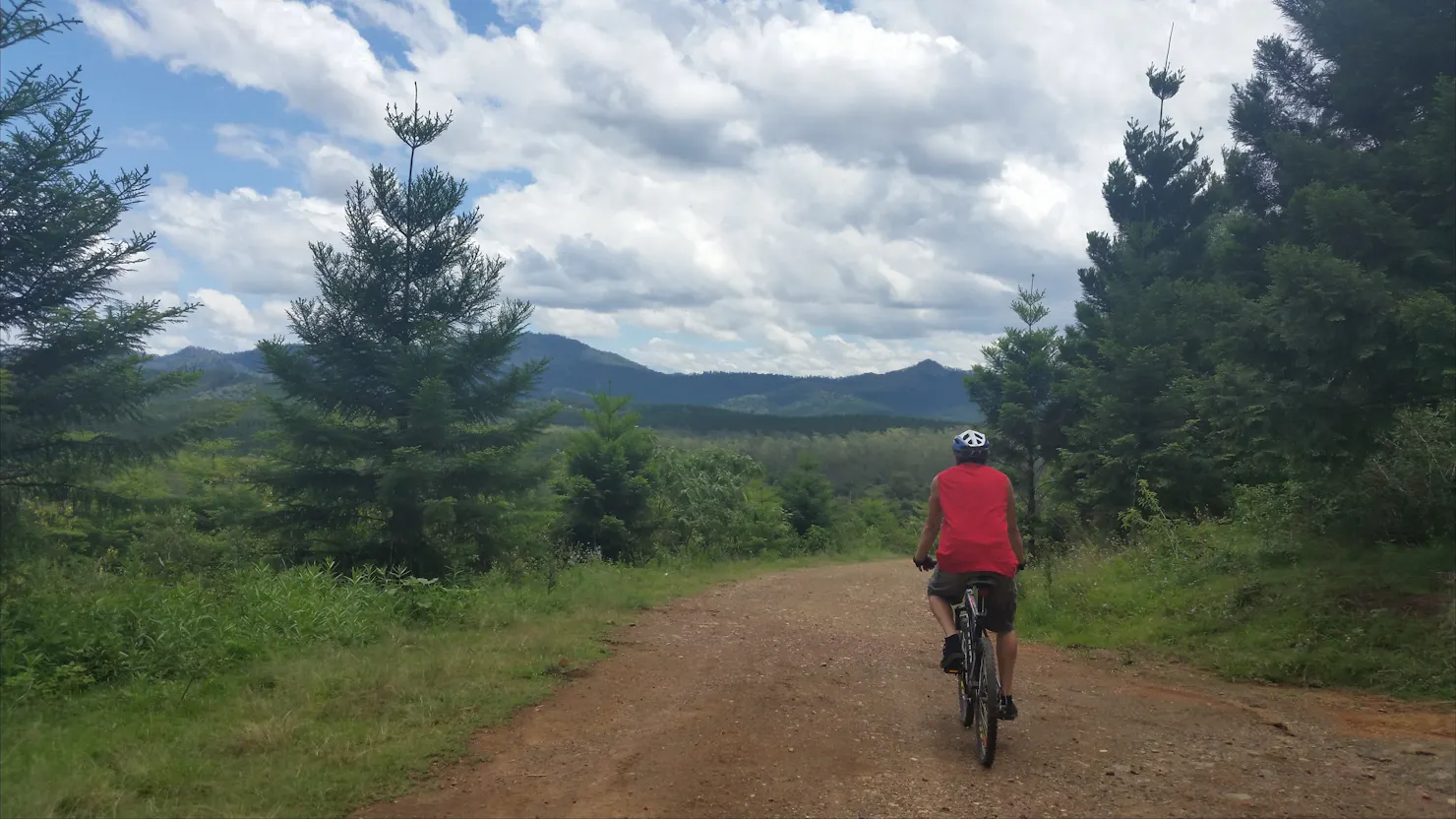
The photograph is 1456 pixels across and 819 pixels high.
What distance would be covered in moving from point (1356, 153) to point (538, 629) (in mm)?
9814

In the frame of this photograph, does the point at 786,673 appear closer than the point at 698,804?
No

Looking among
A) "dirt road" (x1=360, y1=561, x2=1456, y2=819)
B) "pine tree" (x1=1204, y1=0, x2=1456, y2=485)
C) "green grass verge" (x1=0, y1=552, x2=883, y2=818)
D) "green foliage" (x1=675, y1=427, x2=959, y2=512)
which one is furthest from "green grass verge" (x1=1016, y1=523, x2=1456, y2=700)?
"green foliage" (x1=675, y1=427, x2=959, y2=512)

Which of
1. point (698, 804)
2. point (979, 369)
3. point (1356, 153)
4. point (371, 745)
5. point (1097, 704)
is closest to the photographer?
point (698, 804)

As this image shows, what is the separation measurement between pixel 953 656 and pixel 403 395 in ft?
32.8

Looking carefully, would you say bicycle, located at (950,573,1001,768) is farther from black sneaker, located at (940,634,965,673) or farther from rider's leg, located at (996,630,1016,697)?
rider's leg, located at (996,630,1016,697)

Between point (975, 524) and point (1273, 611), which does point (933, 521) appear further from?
point (1273, 611)

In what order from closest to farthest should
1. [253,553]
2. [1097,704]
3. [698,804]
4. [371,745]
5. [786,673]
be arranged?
1. [698,804]
2. [371,745]
3. [1097,704]
4. [786,673]
5. [253,553]

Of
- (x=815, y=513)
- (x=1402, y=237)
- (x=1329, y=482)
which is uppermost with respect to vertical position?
(x=1402, y=237)

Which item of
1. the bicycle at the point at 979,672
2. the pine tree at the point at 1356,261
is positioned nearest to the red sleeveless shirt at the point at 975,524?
the bicycle at the point at 979,672

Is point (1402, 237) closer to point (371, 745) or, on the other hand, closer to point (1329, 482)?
point (1329, 482)

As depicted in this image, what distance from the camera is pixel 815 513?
29.2m

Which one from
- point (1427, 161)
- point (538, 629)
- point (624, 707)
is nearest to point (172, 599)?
point (538, 629)

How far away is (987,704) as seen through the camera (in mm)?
5145

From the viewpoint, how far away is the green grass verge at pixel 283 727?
4.54 meters
